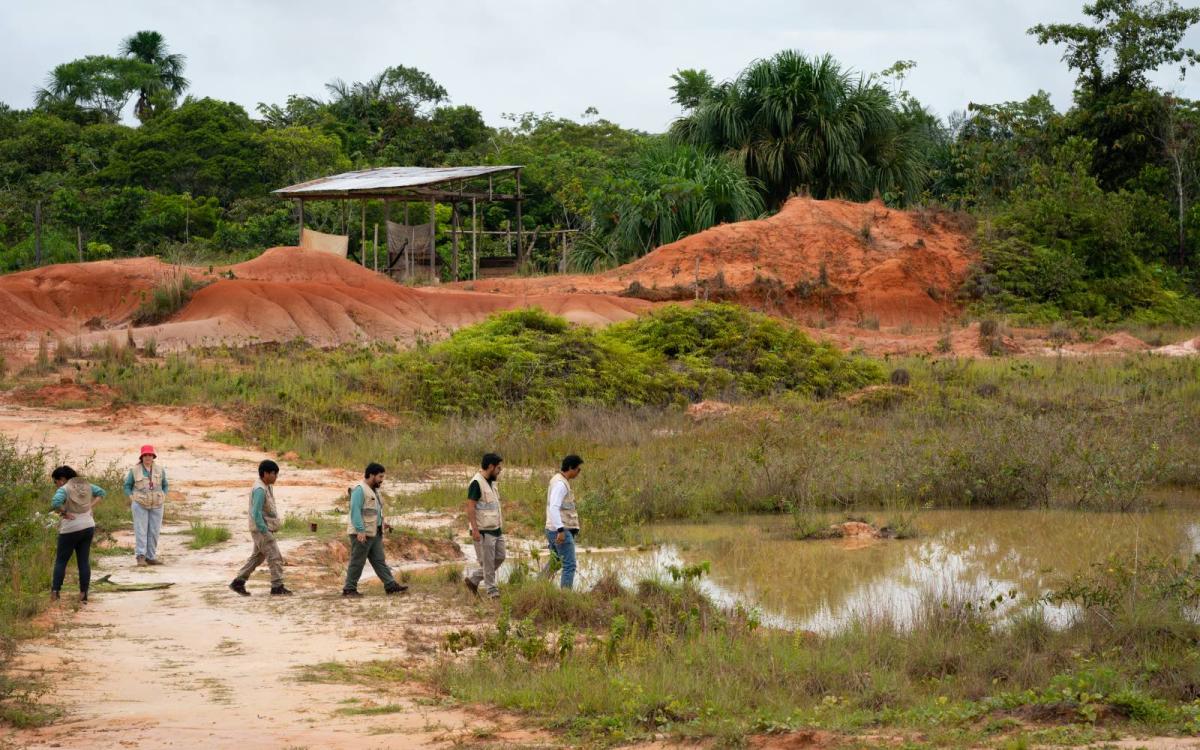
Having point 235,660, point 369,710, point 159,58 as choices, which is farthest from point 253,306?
point 159,58

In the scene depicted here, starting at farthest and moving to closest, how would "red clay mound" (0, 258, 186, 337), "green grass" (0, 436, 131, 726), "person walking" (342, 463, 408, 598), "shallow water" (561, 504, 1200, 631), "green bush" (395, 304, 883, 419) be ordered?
"red clay mound" (0, 258, 186, 337) → "green bush" (395, 304, 883, 419) → "shallow water" (561, 504, 1200, 631) → "person walking" (342, 463, 408, 598) → "green grass" (0, 436, 131, 726)

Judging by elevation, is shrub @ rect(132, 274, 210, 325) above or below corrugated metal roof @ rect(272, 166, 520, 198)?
below

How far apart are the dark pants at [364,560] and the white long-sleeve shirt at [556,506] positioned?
1669 mm

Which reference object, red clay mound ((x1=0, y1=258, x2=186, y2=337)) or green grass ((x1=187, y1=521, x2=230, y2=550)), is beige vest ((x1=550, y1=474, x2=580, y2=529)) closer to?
green grass ((x1=187, y1=521, x2=230, y2=550))

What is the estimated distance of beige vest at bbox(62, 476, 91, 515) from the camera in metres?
11.7

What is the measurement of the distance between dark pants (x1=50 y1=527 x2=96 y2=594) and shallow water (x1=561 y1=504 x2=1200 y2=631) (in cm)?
436

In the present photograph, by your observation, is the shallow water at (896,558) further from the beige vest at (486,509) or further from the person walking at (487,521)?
the beige vest at (486,509)

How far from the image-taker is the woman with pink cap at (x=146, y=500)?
43.5 ft

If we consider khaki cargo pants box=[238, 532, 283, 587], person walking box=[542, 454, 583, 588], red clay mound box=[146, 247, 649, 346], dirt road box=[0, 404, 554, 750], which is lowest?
dirt road box=[0, 404, 554, 750]

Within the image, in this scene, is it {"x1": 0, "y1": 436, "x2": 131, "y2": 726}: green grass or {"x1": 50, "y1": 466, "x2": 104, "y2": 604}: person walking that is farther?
{"x1": 50, "y1": 466, "x2": 104, "y2": 604}: person walking

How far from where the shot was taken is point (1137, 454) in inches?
694

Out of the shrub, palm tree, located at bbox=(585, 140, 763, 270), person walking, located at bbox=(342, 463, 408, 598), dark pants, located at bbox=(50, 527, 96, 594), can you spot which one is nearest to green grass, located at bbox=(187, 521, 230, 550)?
dark pants, located at bbox=(50, 527, 96, 594)

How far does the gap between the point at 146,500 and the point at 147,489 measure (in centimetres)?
11

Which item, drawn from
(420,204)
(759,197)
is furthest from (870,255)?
(420,204)
